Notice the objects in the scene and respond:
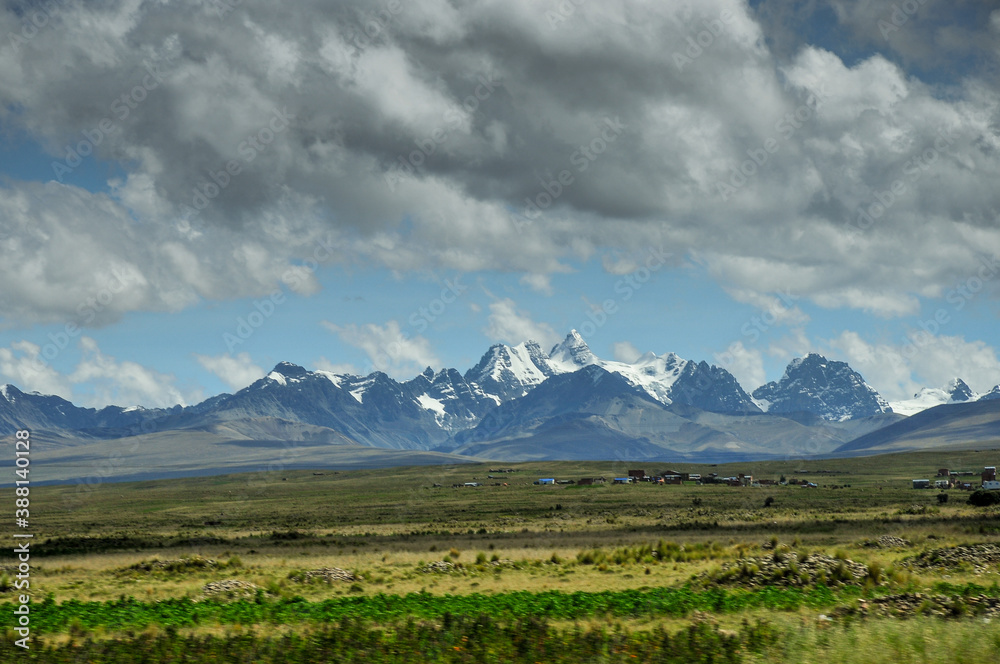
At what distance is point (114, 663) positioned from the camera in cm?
1508

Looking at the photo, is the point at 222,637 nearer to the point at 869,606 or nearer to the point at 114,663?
the point at 114,663

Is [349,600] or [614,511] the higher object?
[349,600]

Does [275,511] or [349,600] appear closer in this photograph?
[349,600]

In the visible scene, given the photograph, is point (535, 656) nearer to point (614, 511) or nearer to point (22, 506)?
point (22, 506)

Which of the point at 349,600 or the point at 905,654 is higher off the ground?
the point at 905,654

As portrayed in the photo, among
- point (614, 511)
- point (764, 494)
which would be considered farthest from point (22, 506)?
point (764, 494)

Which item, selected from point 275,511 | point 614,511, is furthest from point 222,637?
point 275,511

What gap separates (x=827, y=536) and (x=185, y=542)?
159ft

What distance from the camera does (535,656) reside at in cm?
1546

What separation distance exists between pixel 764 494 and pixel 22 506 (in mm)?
115398

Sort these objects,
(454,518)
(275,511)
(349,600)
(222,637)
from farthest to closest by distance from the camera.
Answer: (275,511)
(454,518)
(349,600)
(222,637)

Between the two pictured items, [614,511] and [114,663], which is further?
[614,511]

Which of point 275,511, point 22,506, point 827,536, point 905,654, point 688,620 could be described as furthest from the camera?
point 275,511

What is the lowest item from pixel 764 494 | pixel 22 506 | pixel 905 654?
pixel 764 494
